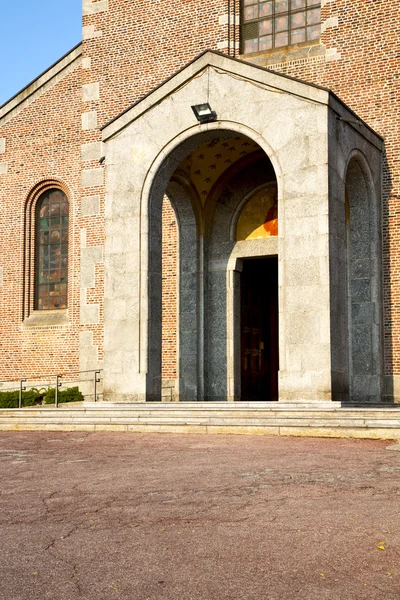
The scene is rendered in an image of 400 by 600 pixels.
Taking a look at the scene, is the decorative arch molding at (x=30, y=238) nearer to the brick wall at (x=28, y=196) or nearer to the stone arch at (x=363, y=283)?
the brick wall at (x=28, y=196)

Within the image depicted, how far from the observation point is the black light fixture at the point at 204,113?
15.4 metres

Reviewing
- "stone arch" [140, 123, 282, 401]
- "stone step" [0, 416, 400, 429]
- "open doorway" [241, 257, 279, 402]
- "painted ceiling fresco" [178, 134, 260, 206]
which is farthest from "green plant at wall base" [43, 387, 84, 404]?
"painted ceiling fresco" [178, 134, 260, 206]

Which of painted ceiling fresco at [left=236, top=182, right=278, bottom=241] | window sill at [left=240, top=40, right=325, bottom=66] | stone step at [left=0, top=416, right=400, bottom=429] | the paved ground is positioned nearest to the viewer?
the paved ground

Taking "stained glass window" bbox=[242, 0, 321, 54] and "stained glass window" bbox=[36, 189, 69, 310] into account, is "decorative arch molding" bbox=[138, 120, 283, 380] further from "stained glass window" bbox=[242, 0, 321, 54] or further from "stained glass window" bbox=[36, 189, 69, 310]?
"stained glass window" bbox=[36, 189, 69, 310]

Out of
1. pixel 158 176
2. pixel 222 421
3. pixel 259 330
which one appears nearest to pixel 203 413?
pixel 222 421

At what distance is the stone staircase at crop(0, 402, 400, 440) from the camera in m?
10.9

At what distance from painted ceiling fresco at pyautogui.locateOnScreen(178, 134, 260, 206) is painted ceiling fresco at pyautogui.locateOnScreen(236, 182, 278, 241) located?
0.97 m

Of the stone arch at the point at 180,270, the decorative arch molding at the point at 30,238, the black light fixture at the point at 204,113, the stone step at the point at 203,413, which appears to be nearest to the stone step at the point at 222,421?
the stone step at the point at 203,413

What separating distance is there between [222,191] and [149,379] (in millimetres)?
5703

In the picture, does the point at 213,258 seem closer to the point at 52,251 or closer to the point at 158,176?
the point at 158,176

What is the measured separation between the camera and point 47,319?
20859 millimetres

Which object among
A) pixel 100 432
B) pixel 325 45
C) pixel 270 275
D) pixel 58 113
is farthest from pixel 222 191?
pixel 100 432

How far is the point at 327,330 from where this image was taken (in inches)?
537

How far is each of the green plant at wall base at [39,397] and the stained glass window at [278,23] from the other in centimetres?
951
